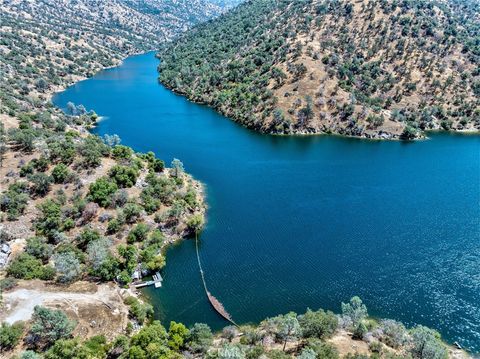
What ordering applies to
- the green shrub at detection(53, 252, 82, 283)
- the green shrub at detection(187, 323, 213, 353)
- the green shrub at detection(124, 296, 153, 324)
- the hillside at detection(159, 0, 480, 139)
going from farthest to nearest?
the hillside at detection(159, 0, 480, 139), the green shrub at detection(53, 252, 82, 283), the green shrub at detection(124, 296, 153, 324), the green shrub at detection(187, 323, 213, 353)

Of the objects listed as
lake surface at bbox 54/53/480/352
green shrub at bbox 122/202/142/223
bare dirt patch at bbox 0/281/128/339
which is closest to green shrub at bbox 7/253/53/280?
bare dirt patch at bbox 0/281/128/339

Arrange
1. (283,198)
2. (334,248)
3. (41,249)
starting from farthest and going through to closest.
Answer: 1. (283,198)
2. (334,248)
3. (41,249)

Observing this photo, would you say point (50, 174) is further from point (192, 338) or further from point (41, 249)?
point (192, 338)

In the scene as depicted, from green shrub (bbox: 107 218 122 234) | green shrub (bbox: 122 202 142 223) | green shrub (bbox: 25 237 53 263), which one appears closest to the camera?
green shrub (bbox: 25 237 53 263)

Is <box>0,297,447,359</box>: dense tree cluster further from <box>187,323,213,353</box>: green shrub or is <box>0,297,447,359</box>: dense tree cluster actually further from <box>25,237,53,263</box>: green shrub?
<box>25,237,53,263</box>: green shrub

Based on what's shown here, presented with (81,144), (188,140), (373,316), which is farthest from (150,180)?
(373,316)

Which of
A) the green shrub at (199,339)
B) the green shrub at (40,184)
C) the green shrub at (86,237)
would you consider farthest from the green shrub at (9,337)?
the green shrub at (40,184)
